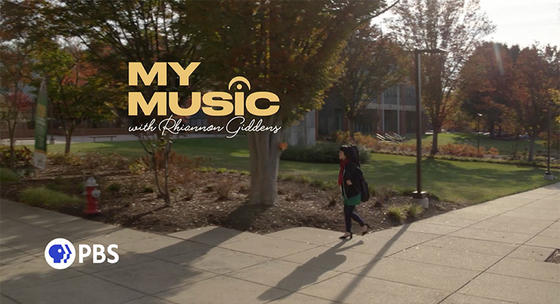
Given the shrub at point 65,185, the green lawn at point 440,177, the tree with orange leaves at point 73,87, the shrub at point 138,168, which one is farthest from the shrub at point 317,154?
the shrub at point 65,185

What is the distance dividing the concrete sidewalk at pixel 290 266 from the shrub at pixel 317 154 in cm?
1479

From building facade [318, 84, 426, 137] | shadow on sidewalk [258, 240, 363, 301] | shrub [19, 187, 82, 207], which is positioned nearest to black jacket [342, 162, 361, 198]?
shadow on sidewalk [258, 240, 363, 301]

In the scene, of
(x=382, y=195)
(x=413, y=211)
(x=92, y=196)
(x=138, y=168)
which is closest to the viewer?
(x=92, y=196)

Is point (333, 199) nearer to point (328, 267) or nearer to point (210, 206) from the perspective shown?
point (210, 206)

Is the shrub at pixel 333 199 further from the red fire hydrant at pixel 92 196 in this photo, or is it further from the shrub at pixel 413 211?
the red fire hydrant at pixel 92 196

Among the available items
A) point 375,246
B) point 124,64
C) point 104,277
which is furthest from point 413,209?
point 124,64

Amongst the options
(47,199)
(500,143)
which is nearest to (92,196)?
(47,199)

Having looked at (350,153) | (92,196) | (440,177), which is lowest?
(440,177)

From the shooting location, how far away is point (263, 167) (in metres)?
10.8

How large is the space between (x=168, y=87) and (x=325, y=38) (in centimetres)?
491

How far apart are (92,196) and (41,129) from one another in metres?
3.29

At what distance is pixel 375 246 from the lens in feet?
26.2

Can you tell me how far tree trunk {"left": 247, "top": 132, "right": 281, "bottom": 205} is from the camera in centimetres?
1068

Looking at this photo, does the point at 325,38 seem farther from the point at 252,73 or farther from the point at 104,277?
the point at 104,277
